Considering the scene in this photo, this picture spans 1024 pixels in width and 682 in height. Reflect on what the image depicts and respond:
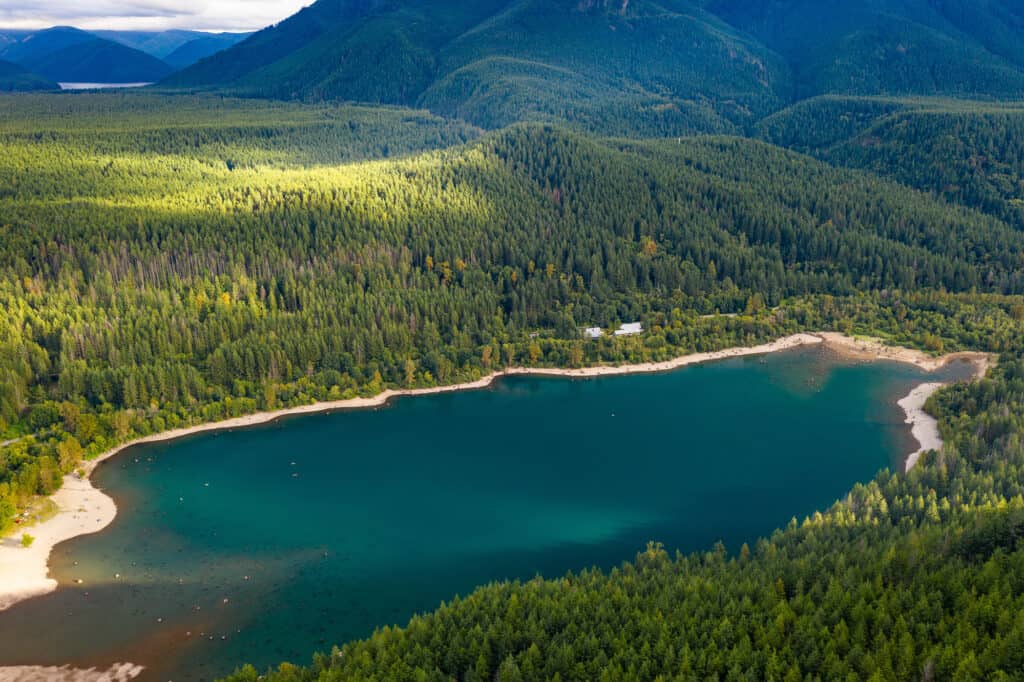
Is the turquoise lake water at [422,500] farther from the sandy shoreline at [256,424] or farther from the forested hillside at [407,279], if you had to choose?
the forested hillside at [407,279]

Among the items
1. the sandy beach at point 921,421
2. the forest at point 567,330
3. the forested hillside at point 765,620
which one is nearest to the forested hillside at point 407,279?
the forest at point 567,330

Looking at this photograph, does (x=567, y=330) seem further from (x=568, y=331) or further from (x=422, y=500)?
(x=422, y=500)

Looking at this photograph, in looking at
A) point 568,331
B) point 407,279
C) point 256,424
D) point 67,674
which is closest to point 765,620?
point 67,674

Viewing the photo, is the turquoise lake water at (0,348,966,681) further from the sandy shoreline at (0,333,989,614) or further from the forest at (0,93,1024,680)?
the forest at (0,93,1024,680)

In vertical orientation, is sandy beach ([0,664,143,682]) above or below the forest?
below

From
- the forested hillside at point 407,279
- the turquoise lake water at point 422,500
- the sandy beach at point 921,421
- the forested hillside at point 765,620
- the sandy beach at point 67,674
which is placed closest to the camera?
the forested hillside at point 765,620

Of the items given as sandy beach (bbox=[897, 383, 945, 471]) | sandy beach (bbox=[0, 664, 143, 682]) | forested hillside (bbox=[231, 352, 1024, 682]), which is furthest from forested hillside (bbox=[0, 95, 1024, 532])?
forested hillside (bbox=[231, 352, 1024, 682])

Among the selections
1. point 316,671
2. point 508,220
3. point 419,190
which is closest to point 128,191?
point 419,190
